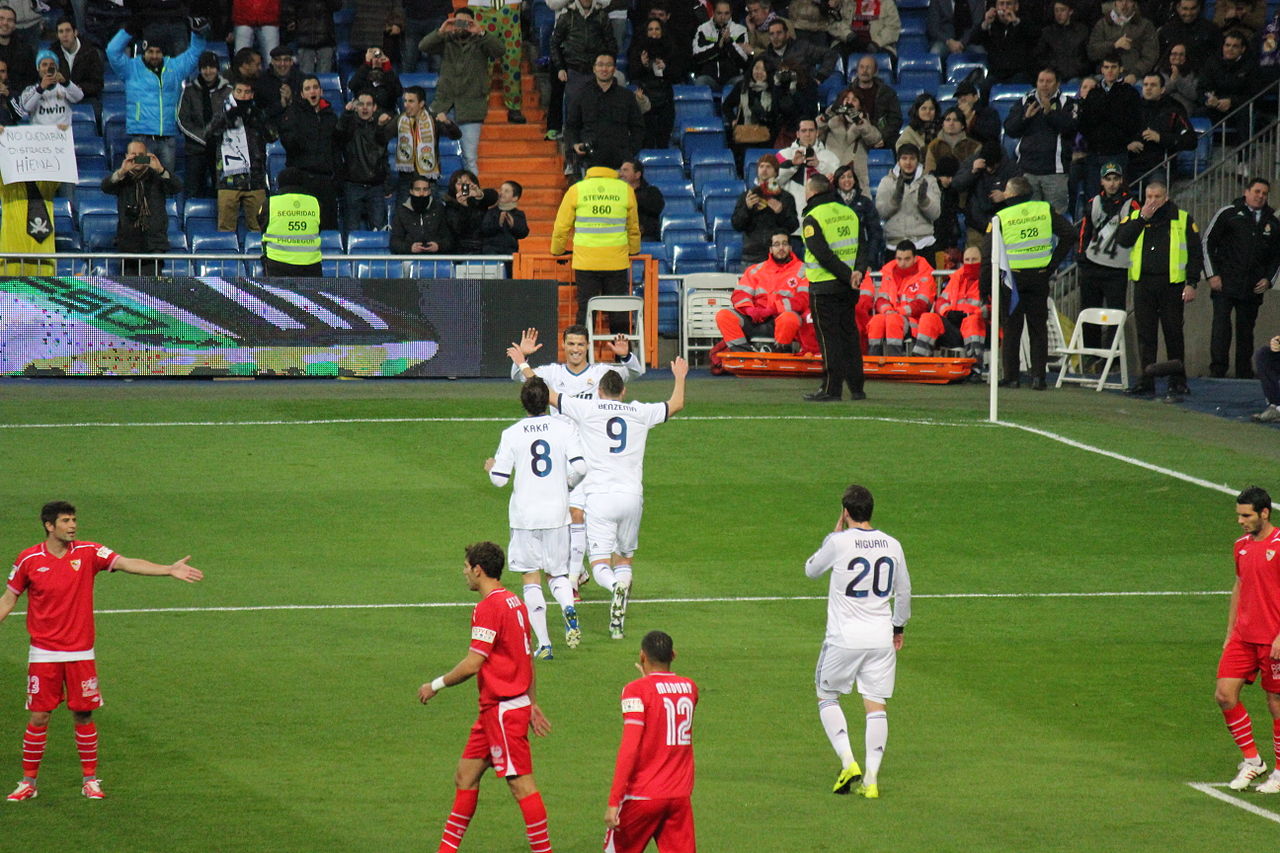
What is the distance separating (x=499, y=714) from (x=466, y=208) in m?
17.9

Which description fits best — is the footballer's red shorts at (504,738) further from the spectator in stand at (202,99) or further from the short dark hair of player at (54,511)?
the spectator in stand at (202,99)

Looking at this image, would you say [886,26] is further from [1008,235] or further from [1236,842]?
[1236,842]

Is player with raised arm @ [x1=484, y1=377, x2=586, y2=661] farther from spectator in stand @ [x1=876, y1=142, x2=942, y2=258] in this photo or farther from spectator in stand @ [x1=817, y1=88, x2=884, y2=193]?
spectator in stand @ [x1=817, y1=88, x2=884, y2=193]

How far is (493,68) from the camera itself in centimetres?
2980

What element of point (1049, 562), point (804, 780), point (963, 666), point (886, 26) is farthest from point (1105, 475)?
point (886, 26)

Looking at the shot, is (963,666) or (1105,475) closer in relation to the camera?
(963,666)

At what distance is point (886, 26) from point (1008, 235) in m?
8.69

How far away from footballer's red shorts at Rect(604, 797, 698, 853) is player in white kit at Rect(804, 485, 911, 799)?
2158 millimetres

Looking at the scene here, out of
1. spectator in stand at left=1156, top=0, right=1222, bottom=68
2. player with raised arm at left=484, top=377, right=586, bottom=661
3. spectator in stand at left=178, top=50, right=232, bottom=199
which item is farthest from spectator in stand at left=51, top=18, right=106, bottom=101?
player with raised arm at left=484, top=377, right=586, bottom=661

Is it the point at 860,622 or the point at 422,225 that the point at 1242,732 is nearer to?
the point at 860,622

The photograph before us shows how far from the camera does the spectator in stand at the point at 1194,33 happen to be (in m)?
28.1

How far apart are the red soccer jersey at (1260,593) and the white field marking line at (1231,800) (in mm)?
843

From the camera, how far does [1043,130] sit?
85.4 feet

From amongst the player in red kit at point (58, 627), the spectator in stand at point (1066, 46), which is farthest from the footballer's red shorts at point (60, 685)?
the spectator in stand at point (1066, 46)
